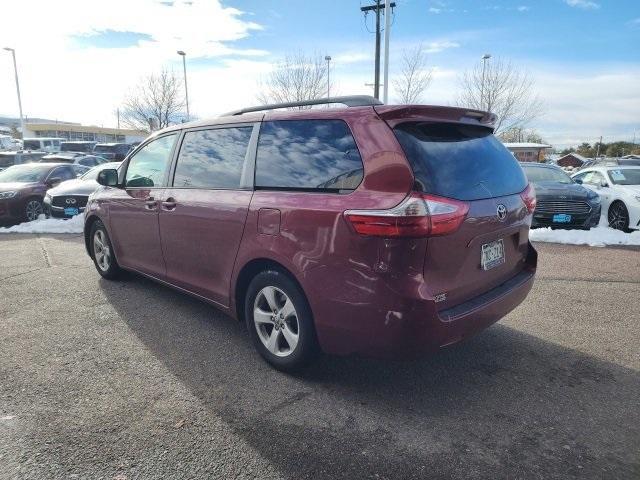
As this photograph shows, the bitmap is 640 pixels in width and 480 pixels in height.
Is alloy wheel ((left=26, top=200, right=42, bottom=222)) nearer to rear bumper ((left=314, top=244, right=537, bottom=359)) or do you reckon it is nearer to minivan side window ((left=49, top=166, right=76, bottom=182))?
minivan side window ((left=49, top=166, right=76, bottom=182))

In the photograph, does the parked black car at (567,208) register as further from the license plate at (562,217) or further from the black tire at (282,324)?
the black tire at (282,324)

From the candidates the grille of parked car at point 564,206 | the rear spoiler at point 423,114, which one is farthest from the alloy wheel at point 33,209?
the grille of parked car at point 564,206

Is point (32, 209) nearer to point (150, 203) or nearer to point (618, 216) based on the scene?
point (150, 203)

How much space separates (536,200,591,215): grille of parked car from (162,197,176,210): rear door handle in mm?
7245

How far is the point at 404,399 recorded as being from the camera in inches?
117

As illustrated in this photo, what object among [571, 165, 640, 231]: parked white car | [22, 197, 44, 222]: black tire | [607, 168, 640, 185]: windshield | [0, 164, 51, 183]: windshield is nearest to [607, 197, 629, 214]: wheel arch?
[571, 165, 640, 231]: parked white car

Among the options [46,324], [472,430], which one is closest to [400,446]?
[472,430]

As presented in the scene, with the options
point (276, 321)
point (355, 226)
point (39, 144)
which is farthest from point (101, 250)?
point (39, 144)

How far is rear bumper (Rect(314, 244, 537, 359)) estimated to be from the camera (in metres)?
2.52

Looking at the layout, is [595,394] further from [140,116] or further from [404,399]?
[140,116]

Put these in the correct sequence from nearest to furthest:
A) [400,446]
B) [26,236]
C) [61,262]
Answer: [400,446] → [61,262] → [26,236]

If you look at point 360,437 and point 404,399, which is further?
point 404,399

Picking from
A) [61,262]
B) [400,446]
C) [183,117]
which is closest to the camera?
[400,446]

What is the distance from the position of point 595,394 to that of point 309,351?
6.19 feet
